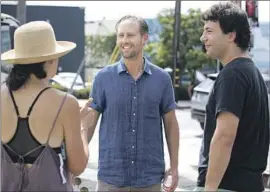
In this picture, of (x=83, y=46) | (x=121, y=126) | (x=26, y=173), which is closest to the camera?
(x=26, y=173)

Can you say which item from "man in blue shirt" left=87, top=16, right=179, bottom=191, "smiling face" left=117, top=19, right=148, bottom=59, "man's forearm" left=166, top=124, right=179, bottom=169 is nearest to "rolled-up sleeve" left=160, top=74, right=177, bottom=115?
"man in blue shirt" left=87, top=16, right=179, bottom=191

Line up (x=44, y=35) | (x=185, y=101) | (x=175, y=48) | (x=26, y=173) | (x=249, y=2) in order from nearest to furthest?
(x=26, y=173) < (x=44, y=35) < (x=249, y=2) < (x=175, y=48) < (x=185, y=101)

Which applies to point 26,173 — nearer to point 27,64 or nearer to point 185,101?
point 27,64

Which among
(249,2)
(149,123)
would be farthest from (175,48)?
(149,123)

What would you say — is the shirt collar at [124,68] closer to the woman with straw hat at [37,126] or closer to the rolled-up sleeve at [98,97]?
the rolled-up sleeve at [98,97]

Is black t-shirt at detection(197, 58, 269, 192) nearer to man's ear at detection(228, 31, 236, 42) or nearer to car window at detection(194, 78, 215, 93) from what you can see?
man's ear at detection(228, 31, 236, 42)

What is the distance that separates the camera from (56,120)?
111 inches

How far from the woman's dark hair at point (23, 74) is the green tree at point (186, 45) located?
100 feet

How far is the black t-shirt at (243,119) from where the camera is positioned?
3.11 meters

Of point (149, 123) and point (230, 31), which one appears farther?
point (149, 123)

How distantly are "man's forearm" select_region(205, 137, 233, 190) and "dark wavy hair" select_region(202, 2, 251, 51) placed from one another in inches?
22.4

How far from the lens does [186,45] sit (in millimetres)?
34406

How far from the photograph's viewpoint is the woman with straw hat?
109 inches

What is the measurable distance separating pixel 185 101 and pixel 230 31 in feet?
91.4
